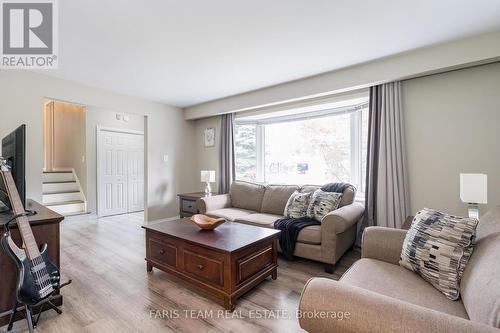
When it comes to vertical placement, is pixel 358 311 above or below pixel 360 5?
below

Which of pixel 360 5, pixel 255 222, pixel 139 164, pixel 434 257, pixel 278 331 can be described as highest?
pixel 360 5

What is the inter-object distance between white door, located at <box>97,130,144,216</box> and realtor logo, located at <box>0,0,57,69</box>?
8.78 ft

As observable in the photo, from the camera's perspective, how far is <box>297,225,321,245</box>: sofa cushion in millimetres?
2584

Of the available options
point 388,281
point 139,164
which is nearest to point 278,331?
point 388,281

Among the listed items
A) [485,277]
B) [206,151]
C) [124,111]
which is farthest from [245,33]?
→ [206,151]

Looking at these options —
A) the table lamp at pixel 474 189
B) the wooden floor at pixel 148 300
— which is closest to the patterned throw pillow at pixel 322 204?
the wooden floor at pixel 148 300

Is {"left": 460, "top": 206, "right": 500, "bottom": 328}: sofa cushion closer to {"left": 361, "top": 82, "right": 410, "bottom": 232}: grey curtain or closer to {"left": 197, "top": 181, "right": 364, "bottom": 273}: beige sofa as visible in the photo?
{"left": 197, "top": 181, "right": 364, "bottom": 273}: beige sofa

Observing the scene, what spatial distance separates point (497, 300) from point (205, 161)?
4668 mm

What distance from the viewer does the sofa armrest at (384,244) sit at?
1687 mm

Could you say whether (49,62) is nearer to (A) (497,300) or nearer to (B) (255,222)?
(B) (255,222)

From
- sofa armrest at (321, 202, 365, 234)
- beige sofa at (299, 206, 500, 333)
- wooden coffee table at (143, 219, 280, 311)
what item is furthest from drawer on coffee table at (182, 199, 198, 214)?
beige sofa at (299, 206, 500, 333)

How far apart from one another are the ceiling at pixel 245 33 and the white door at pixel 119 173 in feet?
7.73

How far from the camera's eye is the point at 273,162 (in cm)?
438

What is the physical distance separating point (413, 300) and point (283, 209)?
7.49 ft
